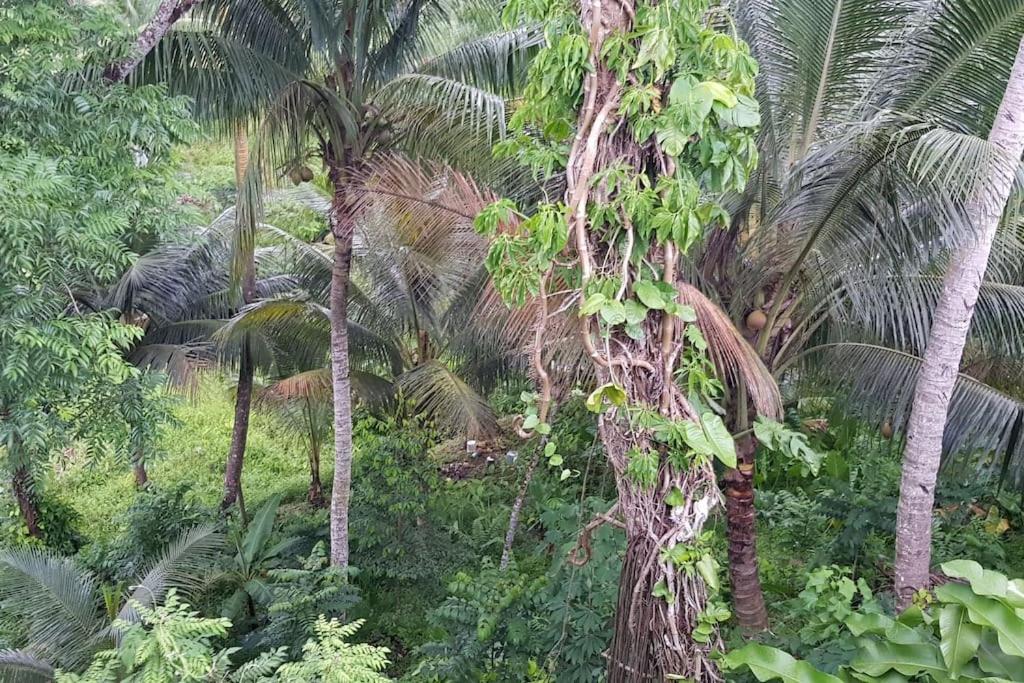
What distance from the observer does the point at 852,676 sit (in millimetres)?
3186

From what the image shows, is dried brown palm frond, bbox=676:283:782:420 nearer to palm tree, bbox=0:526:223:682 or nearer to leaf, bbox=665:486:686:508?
leaf, bbox=665:486:686:508

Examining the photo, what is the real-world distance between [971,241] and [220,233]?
22.3ft

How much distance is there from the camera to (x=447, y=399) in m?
6.82

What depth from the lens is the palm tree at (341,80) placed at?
5.33 m

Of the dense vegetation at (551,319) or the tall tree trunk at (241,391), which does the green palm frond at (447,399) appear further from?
the tall tree trunk at (241,391)

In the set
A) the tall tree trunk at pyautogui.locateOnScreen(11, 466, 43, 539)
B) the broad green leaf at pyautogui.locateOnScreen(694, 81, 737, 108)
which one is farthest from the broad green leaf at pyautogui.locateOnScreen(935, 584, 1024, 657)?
the tall tree trunk at pyautogui.locateOnScreen(11, 466, 43, 539)

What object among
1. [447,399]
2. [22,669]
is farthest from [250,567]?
[447,399]

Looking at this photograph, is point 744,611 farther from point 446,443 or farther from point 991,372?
point 446,443

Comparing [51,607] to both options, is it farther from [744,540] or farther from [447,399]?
[744,540]

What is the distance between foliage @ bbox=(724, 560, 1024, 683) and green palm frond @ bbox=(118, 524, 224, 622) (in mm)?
4891

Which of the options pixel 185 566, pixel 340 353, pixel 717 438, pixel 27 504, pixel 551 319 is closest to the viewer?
pixel 717 438

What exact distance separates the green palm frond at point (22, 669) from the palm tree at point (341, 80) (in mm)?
2722

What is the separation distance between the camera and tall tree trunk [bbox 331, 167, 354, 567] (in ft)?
19.4

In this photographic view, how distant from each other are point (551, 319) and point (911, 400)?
2.47 metres
